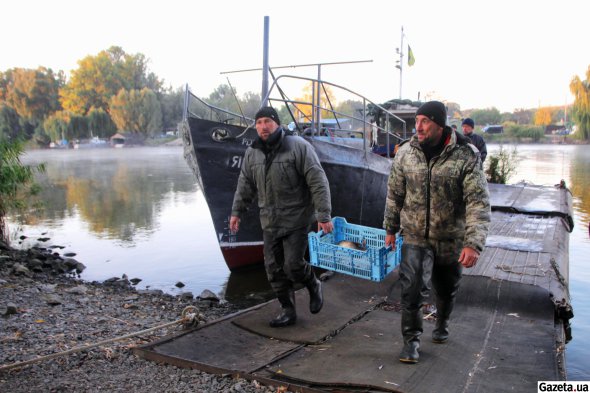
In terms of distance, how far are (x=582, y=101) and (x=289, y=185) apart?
56.8 metres

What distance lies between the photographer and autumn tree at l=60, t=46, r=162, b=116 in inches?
3469

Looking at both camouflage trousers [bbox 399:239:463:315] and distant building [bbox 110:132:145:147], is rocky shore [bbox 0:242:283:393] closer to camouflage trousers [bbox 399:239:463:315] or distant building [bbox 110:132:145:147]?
camouflage trousers [bbox 399:239:463:315]

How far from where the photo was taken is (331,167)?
8703mm

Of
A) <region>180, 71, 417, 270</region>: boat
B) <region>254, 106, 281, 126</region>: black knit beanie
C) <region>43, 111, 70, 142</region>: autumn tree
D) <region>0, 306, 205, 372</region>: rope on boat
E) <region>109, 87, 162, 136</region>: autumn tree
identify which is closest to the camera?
<region>0, 306, 205, 372</region>: rope on boat

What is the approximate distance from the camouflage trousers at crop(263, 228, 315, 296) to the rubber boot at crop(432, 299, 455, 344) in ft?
3.91

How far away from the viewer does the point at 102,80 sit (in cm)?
8988

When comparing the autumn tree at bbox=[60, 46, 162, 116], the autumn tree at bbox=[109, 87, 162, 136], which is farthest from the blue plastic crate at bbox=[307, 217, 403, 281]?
the autumn tree at bbox=[60, 46, 162, 116]

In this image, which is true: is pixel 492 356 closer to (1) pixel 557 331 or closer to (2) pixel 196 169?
(1) pixel 557 331

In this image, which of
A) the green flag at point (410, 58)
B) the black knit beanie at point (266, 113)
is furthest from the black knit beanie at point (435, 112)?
the green flag at point (410, 58)

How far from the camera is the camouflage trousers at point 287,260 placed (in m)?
4.50

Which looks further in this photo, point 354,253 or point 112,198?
point 112,198

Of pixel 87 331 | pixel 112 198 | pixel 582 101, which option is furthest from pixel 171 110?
pixel 87 331

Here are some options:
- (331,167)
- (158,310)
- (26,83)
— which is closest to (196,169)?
(331,167)

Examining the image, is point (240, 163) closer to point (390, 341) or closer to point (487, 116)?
point (390, 341)
